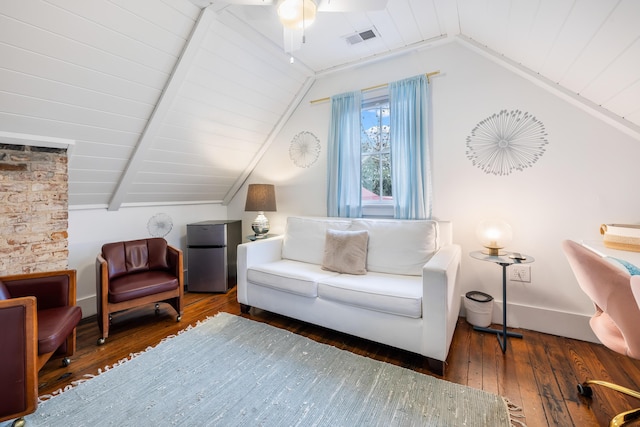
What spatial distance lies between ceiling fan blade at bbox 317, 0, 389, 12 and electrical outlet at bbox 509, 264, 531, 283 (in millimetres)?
2223

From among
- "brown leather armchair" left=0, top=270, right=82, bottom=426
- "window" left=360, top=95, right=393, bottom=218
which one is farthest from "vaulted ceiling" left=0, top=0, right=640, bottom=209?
"brown leather armchair" left=0, top=270, right=82, bottom=426

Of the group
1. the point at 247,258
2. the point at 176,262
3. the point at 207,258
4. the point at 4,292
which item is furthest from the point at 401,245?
the point at 4,292

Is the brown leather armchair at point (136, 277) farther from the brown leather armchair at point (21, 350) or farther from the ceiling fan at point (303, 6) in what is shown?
the ceiling fan at point (303, 6)

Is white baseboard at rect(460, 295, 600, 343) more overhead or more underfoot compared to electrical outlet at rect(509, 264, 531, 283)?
more underfoot

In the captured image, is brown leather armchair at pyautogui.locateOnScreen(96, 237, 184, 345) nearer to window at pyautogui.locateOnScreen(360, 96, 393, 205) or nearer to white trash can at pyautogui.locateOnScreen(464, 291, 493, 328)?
window at pyautogui.locateOnScreen(360, 96, 393, 205)

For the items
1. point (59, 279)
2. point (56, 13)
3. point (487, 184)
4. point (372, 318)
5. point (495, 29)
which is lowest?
point (372, 318)

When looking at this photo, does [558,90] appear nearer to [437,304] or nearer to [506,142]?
[506,142]

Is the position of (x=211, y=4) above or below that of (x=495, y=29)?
above

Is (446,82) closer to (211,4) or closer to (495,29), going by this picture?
(495,29)

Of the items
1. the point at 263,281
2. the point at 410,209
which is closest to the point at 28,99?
the point at 263,281

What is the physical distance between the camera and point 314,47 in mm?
2549

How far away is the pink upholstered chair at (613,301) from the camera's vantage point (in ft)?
3.91

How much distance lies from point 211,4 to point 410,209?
7.55ft

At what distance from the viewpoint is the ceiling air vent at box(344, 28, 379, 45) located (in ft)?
7.57
